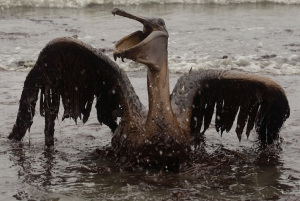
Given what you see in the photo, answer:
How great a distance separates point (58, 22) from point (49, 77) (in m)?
12.5

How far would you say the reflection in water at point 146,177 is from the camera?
563 cm

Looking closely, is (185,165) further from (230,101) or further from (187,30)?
(187,30)

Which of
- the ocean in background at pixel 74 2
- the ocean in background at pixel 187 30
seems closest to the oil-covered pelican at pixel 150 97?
the ocean in background at pixel 187 30

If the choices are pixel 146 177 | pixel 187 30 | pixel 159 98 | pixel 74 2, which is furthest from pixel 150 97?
pixel 74 2

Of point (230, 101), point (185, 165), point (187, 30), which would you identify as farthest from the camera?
point (187, 30)

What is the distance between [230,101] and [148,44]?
5.16ft

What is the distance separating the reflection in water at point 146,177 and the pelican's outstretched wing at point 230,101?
0.31 m

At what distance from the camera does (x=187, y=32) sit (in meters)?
16.1

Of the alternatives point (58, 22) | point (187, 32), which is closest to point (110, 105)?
point (187, 32)

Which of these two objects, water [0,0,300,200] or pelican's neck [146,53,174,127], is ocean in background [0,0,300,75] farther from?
pelican's neck [146,53,174,127]

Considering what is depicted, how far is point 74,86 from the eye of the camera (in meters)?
6.85

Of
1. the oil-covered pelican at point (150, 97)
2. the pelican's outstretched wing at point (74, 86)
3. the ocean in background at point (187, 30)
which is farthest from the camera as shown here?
the ocean in background at point (187, 30)

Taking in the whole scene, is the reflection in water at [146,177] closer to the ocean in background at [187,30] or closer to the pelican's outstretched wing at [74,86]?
the pelican's outstretched wing at [74,86]

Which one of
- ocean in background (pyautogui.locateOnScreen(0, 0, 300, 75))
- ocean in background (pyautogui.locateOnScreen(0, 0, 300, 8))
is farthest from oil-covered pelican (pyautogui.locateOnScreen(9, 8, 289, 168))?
ocean in background (pyautogui.locateOnScreen(0, 0, 300, 8))
